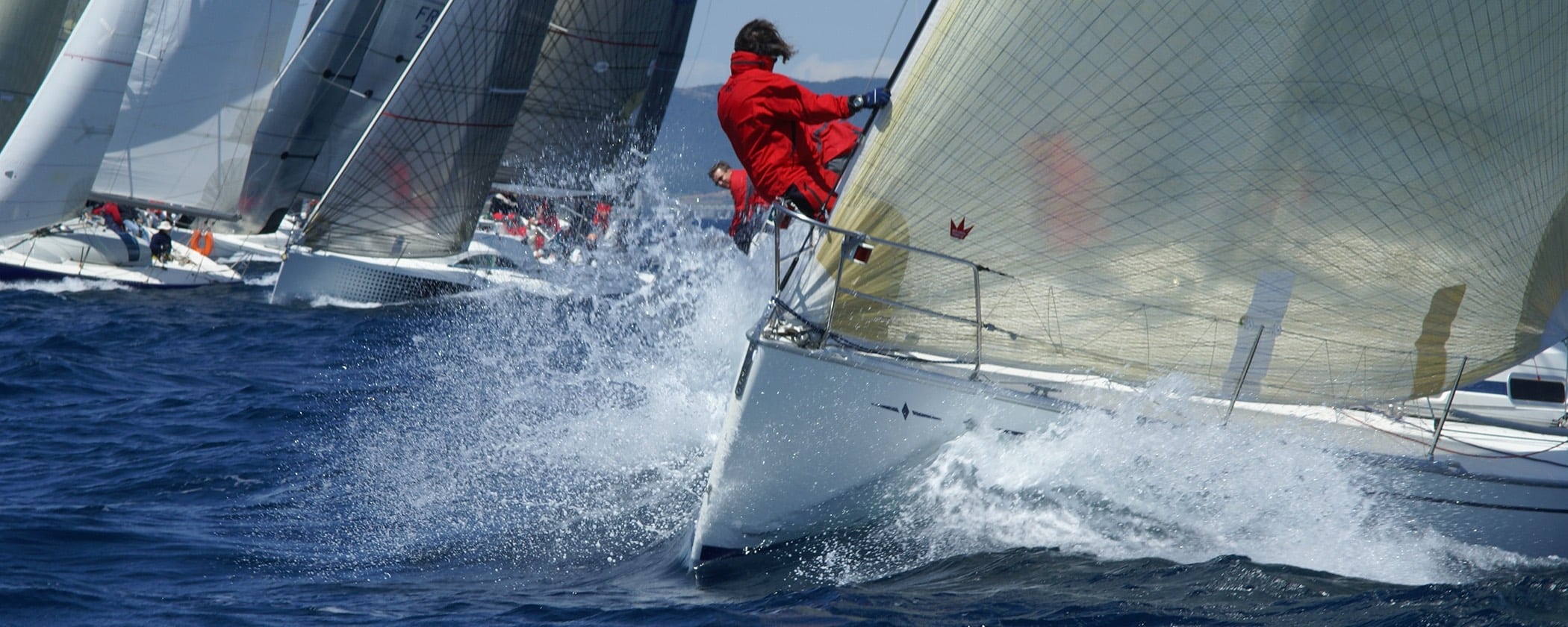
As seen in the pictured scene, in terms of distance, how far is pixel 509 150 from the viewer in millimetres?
18453

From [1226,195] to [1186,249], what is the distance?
0.25 metres

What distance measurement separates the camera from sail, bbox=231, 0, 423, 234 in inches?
701

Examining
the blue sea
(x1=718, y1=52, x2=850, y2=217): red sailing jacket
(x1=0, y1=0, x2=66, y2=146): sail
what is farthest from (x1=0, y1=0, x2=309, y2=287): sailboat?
(x1=718, y1=52, x2=850, y2=217): red sailing jacket

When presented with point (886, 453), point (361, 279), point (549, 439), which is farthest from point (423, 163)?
point (886, 453)

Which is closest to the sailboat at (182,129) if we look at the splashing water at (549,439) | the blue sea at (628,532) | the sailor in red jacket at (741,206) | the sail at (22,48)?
the sail at (22,48)

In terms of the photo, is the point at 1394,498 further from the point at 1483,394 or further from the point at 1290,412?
the point at 1483,394

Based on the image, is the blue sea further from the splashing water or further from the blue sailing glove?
the blue sailing glove

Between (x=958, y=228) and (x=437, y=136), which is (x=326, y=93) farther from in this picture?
(x=958, y=228)

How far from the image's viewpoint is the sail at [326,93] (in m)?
17.8

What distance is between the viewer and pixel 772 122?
5434 millimetres

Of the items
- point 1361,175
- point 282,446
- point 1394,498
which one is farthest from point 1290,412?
point 282,446

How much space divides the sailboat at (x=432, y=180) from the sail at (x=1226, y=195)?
1096 centimetres

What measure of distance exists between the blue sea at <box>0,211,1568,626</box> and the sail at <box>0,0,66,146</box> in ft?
34.9

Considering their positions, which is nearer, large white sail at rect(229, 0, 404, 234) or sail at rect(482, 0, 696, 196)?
sail at rect(482, 0, 696, 196)
